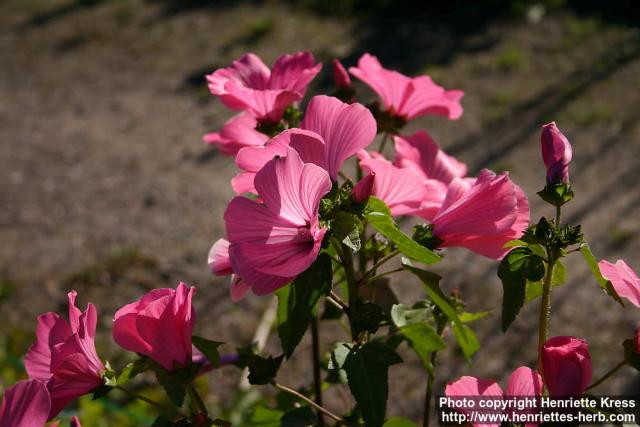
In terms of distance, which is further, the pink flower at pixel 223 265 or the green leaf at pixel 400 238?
the pink flower at pixel 223 265

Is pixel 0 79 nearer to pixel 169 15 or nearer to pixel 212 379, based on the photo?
pixel 169 15

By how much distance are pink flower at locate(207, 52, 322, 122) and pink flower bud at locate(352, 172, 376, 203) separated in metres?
0.22

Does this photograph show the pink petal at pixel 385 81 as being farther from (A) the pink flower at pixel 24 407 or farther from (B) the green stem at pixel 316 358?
(A) the pink flower at pixel 24 407

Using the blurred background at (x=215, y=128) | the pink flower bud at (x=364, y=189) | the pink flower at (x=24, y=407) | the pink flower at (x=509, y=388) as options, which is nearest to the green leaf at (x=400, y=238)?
the pink flower bud at (x=364, y=189)

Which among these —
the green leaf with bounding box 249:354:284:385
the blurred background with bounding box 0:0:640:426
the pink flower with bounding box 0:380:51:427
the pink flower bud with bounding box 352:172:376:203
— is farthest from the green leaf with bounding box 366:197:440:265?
the blurred background with bounding box 0:0:640:426

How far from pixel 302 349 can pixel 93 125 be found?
2.22 metres

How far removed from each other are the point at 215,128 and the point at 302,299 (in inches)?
137

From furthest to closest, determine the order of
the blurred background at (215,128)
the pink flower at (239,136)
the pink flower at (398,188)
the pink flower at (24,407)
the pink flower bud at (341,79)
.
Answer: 1. the blurred background at (215,128)
2. the pink flower bud at (341,79)
3. the pink flower at (239,136)
4. the pink flower at (398,188)
5. the pink flower at (24,407)

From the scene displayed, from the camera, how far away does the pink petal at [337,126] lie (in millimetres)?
797

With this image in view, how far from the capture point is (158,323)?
80 cm

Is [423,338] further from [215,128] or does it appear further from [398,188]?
[215,128]

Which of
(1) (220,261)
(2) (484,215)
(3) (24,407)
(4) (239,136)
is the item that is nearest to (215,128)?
(4) (239,136)

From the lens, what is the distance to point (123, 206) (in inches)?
142

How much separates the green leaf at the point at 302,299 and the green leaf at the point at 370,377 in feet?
0.23
